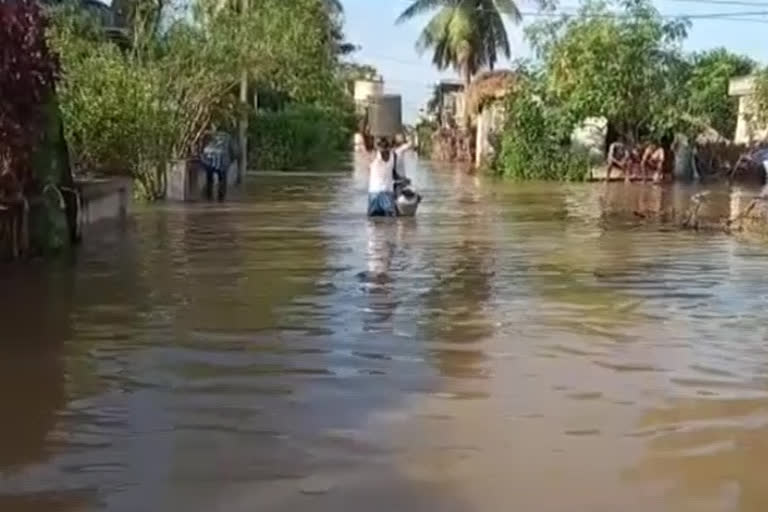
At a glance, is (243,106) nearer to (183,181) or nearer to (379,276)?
(183,181)

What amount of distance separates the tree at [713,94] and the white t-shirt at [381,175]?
21.9m

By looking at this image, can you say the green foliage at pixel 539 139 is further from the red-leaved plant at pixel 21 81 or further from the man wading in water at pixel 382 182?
the red-leaved plant at pixel 21 81

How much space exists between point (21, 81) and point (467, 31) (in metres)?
40.2

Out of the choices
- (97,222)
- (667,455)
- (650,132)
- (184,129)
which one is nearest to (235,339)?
(667,455)

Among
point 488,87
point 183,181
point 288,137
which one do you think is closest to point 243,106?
point 183,181

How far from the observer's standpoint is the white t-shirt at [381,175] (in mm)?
19781

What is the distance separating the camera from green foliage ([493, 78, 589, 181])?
129 ft

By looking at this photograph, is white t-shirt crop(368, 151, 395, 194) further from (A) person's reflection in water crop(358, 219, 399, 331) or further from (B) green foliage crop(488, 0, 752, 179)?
(B) green foliage crop(488, 0, 752, 179)

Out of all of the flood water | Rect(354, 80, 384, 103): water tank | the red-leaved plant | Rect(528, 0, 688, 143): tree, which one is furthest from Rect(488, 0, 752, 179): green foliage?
Rect(354, 80, 384, 103): water tank

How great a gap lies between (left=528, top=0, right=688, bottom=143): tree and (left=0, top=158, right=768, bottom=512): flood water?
22715 mm

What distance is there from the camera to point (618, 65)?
37.0 metres

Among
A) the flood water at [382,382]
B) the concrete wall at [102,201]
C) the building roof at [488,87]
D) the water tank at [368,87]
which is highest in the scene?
the water tank at [368,87]

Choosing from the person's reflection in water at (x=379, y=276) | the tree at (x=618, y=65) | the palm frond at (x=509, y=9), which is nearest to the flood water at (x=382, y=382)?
the person's reflection in water at (x=379, y=276)

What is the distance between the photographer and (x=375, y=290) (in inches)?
464
